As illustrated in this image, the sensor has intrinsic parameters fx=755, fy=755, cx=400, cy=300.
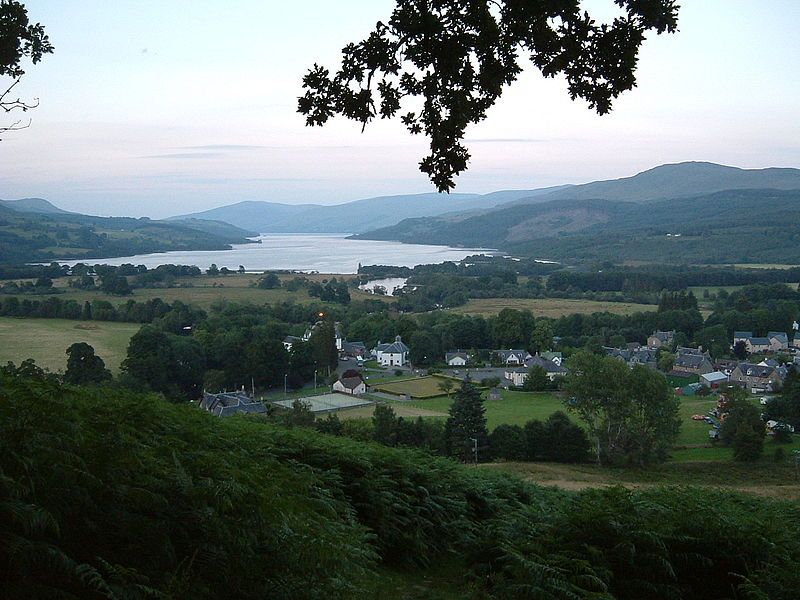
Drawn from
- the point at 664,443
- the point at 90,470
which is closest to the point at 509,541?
the point at 90,470

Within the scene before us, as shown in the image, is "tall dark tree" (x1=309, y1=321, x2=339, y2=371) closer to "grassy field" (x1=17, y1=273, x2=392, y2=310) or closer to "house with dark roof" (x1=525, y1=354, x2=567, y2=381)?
"house with dark roof" (x1=525, y1=354, x2=567, y2=381)

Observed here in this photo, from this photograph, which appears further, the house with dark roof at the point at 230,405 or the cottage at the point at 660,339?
the cottage at the point at 660,339

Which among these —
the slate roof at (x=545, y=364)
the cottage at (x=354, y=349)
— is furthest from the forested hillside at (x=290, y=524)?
the cottage at (x=354, y=349)

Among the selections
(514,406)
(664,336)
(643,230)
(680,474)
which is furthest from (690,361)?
(643,230)

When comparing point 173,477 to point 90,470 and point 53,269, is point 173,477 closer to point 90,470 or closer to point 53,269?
point 90,470

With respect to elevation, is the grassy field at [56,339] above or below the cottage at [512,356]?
above

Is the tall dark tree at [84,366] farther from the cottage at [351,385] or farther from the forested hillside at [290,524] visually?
the forested hillside at [290,524]
